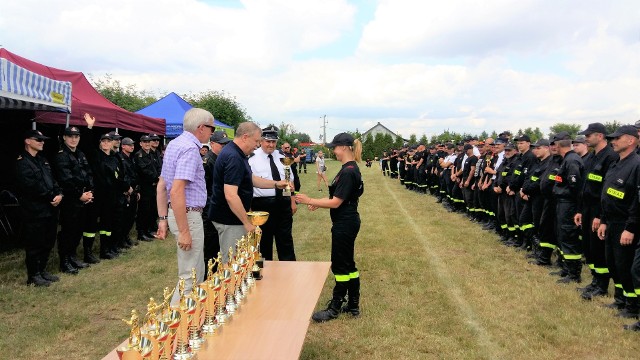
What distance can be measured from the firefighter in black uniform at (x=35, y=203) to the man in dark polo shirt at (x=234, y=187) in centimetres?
287

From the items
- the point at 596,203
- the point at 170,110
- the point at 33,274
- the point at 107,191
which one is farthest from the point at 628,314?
the point at 170,110

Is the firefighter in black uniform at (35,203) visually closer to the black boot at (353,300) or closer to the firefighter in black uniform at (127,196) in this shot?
the firefighter in black uniform at (127,196)

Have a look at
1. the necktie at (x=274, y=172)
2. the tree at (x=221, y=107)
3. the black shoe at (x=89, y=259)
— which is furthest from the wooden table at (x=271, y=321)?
the tree at (x=221, y=107)

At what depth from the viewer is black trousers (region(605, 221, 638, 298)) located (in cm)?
450

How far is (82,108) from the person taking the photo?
760 cm

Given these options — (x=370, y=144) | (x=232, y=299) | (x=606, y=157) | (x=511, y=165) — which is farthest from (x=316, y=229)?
(x=370, y=144)

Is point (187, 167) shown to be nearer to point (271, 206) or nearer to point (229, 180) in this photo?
point (229, 180)

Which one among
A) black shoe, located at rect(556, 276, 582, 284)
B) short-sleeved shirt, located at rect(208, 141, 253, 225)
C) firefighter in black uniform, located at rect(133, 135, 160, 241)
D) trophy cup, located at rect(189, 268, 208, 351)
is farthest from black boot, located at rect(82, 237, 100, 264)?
black shoe, located at rect(556, 276, 582, 284)

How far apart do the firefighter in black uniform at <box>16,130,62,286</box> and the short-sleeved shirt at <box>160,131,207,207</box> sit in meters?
3.00

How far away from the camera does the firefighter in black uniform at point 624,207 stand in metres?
4.45

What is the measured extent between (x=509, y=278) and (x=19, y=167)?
6.60 m

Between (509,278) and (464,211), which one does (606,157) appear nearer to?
(509,278)

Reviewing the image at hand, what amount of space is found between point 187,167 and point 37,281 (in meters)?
3.67

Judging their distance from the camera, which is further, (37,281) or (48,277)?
(48,277)
